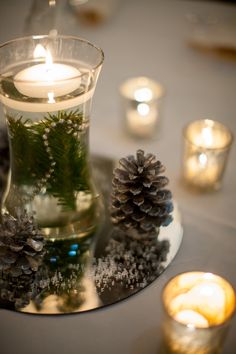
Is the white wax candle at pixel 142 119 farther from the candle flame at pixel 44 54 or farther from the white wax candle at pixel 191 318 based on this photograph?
the white wax candle at pixel 191 318

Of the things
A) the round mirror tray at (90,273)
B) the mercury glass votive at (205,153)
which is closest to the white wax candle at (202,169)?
the mercury glass votive at (205,153)

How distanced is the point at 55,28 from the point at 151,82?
0.93ft

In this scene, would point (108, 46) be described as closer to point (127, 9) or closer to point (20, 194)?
point (127, 9)

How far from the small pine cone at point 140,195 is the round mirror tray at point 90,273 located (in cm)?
3

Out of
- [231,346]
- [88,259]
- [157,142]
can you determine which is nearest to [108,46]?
[157,142]

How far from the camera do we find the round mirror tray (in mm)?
512

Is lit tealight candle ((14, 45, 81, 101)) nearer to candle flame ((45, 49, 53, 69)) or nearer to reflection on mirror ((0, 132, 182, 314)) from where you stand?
candle flame ((45, 49, 53, 69))

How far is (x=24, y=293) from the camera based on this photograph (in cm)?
52

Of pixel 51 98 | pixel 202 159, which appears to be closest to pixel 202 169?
pixel 202 159

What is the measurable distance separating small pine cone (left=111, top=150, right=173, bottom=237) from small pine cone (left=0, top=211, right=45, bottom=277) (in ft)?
0.36

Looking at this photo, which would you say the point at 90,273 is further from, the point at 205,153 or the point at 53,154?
the point at 205,153

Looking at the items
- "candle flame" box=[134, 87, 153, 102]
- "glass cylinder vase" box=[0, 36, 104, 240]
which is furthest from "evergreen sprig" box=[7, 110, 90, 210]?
"candle flame" box=[134, 87, 153, 102]

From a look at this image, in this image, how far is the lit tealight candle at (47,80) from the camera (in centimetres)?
51

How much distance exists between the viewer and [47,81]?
1.68 feet
